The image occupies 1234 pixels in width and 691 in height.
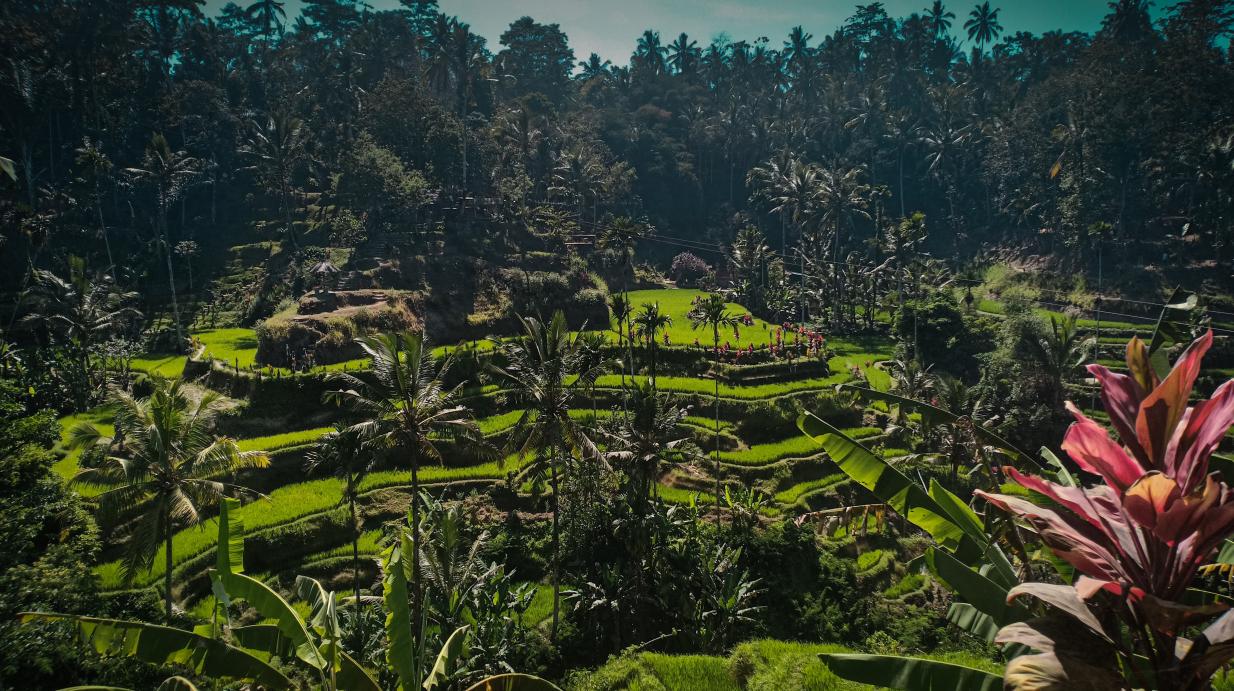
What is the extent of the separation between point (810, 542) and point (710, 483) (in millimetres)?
6961

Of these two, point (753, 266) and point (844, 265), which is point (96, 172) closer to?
point (753, 266)

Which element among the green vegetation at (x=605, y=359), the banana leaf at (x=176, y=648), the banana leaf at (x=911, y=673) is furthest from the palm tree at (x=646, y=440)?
the banana leaf at (x=911, y=673)

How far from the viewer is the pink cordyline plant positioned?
2.74m

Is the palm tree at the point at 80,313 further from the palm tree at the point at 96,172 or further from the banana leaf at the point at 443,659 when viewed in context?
the banana leaf at the point at 443,659

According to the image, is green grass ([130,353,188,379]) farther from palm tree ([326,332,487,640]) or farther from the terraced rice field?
palm tree ([326,332,487,640])

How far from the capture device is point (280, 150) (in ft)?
169

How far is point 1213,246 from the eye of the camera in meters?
56.1

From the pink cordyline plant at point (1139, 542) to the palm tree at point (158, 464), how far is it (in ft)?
53.9

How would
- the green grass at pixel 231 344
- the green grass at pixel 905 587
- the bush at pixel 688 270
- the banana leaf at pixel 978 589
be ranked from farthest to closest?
the bush at pixel 688 270 → the green grass at pixel 231 344 → the green grass at pixel 905 587 → the banana leaf at pixel 978 589

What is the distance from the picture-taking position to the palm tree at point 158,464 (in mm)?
15008

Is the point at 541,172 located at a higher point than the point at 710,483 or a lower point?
higher

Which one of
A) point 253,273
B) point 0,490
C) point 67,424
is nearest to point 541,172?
point 253,273

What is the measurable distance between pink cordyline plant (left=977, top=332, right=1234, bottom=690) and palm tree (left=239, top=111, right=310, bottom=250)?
58775mm

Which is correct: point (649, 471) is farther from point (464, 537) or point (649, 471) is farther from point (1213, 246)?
point (1213, 246)
